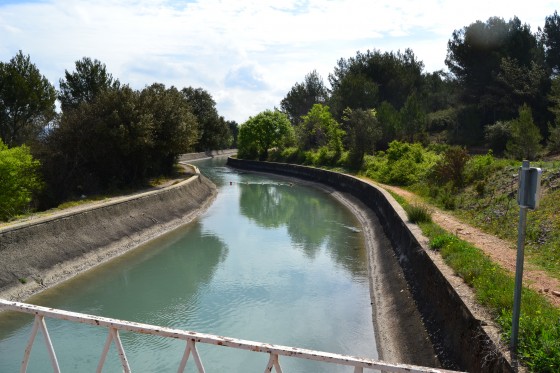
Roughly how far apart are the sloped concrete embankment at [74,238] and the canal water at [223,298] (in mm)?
490

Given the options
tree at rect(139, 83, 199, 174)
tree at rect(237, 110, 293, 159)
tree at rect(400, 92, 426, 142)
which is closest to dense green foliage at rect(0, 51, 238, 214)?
tree at rect(139, 83, 199, 174)

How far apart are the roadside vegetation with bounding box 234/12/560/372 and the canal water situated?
2.94 metres

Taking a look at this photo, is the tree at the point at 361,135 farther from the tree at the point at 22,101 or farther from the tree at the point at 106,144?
the tree at the point at 22,101

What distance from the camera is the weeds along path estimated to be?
884 centimetres

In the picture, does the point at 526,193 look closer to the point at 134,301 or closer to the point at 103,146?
the point at 134,301

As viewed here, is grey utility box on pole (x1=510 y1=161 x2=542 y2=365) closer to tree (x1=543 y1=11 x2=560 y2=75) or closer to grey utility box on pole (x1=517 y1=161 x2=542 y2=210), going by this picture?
grey utility box on pole (x1=517 y1=161 x2=542 y2=210)

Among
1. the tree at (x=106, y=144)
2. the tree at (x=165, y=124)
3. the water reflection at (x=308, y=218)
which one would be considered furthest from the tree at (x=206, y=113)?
the tree at (x=106, y=144)

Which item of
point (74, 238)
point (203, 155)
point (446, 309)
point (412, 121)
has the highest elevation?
point (412, 121)

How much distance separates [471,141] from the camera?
44.3 meters

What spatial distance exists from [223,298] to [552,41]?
45.8m

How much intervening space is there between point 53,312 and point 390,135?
44.0 metres

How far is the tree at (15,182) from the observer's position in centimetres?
1950

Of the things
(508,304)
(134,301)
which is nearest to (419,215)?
(508,304)

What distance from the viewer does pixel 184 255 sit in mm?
18531
